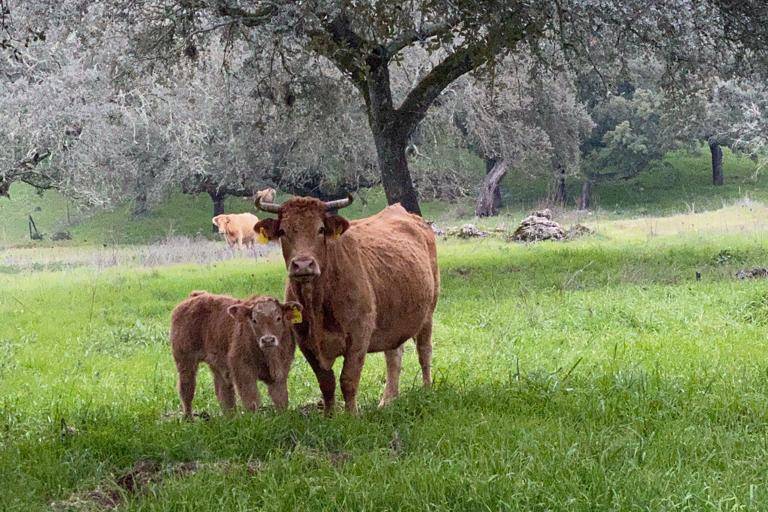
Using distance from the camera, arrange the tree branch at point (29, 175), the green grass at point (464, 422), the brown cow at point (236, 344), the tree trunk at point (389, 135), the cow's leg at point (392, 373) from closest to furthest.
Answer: the green grass at point (464, 422)
the brown cow at point (236, 344)
the cow's leg at point (392, 373)
the tree trunk at point (389, 135)
the tree branch at point (29, 175)

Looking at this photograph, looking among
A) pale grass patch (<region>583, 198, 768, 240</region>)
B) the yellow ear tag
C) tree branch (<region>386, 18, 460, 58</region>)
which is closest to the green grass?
the yellow ear tag

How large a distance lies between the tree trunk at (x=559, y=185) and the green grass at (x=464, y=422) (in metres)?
32.0

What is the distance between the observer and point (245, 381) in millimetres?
6551

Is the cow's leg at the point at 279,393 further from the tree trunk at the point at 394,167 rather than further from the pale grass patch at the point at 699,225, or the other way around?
the pale grass patch at the point at 699,225

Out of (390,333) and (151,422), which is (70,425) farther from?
(390,333)

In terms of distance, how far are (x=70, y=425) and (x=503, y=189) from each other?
5188 cm

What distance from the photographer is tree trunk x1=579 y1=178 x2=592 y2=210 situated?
1962 inches

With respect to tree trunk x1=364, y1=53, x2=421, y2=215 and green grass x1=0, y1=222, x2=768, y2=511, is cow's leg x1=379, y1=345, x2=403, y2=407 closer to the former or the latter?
green grass x1=0, y1=222, x2=768, y2=511

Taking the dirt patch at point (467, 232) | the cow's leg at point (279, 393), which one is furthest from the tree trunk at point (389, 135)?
the cow's leg at point (279, 393)

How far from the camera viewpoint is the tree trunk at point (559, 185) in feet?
143

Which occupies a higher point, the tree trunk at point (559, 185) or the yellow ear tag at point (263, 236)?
the yellow ear tag at point (263, 236)

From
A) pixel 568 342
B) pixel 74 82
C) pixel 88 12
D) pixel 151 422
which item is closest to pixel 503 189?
pixel 74 82

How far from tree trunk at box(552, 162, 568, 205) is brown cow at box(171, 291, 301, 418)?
37433 millimetres

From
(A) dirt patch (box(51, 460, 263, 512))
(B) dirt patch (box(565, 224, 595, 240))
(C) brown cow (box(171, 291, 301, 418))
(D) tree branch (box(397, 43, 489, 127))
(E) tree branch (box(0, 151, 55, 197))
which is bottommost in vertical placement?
(B) dirt patch (box(565, 224, 595, 240))
